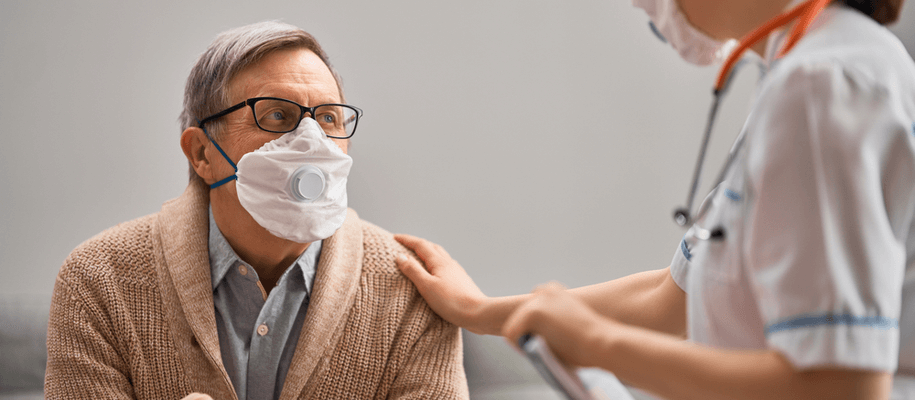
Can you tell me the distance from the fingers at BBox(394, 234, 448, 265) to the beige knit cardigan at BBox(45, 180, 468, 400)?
8 centimetres

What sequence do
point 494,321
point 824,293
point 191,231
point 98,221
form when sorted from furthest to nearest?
point 98,221 → point 191,231 → point 494,321 → point 824,293

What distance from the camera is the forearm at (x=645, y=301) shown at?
3.68ft

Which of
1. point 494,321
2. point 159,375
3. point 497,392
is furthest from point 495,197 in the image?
point 159,375

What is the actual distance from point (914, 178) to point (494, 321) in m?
0.85

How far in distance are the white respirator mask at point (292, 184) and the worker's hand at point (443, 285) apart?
0.23 metres

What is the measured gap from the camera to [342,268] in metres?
1.44

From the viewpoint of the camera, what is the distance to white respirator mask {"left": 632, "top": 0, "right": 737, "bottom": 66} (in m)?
0.83

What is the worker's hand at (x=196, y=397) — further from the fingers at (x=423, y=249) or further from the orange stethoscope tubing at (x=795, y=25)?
the orange stethoscope tubing at (x=795, y=25)

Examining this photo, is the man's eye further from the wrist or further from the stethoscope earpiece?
the stethoscope earpiece

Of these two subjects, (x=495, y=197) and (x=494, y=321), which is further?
(x=495, y=197)

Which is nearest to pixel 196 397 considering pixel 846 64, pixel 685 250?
pixel 685 250

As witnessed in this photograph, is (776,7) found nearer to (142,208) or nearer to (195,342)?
(195,342)

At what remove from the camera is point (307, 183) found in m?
1.33

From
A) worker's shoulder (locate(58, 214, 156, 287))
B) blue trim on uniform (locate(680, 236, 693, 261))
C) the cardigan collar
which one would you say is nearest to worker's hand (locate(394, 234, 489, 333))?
the cardigan collar
